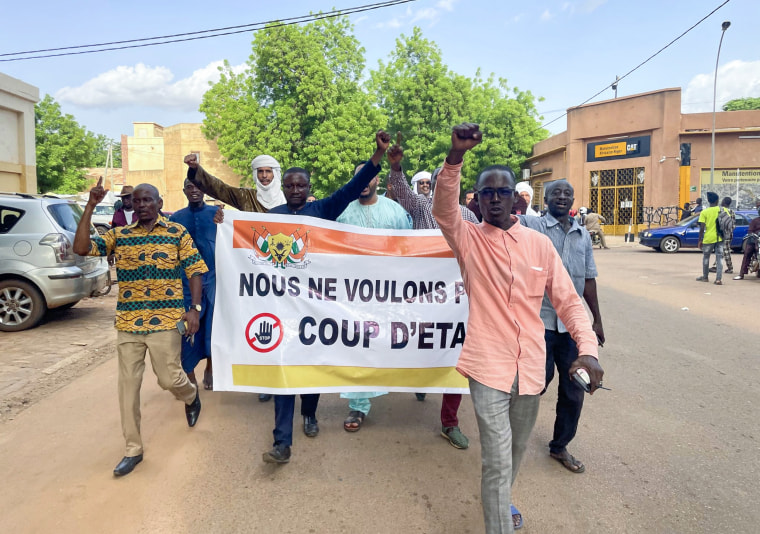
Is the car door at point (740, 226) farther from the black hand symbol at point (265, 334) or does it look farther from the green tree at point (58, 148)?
the green tree at point (58, 148)

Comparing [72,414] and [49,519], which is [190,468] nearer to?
[49,519]

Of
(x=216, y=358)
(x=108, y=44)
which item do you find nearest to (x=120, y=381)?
(x=216, y=358)

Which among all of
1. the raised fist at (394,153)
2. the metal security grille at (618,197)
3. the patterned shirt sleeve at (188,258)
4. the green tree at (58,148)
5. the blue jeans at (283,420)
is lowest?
the blue jeans at (283,420)

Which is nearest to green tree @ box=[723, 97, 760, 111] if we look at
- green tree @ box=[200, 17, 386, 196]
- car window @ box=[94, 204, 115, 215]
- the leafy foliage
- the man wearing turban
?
the leafy foliage

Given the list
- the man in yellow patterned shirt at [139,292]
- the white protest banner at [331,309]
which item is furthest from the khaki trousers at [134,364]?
the white protest banner at [331,309]

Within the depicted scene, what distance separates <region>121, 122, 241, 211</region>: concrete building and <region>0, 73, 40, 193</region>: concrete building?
1726 cm

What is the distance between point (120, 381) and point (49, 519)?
2.74ft

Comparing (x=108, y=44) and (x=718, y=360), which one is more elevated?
(x=108, y=44)

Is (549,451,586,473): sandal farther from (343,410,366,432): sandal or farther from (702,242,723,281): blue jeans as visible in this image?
(702,242,723,281): blue jeans

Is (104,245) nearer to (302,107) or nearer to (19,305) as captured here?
(19,305)

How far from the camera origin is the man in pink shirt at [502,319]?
7.69 ft

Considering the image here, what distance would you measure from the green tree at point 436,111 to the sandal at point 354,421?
28.8 meters

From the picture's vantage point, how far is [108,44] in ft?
54.3

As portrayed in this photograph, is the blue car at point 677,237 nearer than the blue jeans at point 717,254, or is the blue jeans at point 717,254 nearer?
the blue jeans at point 717,254
